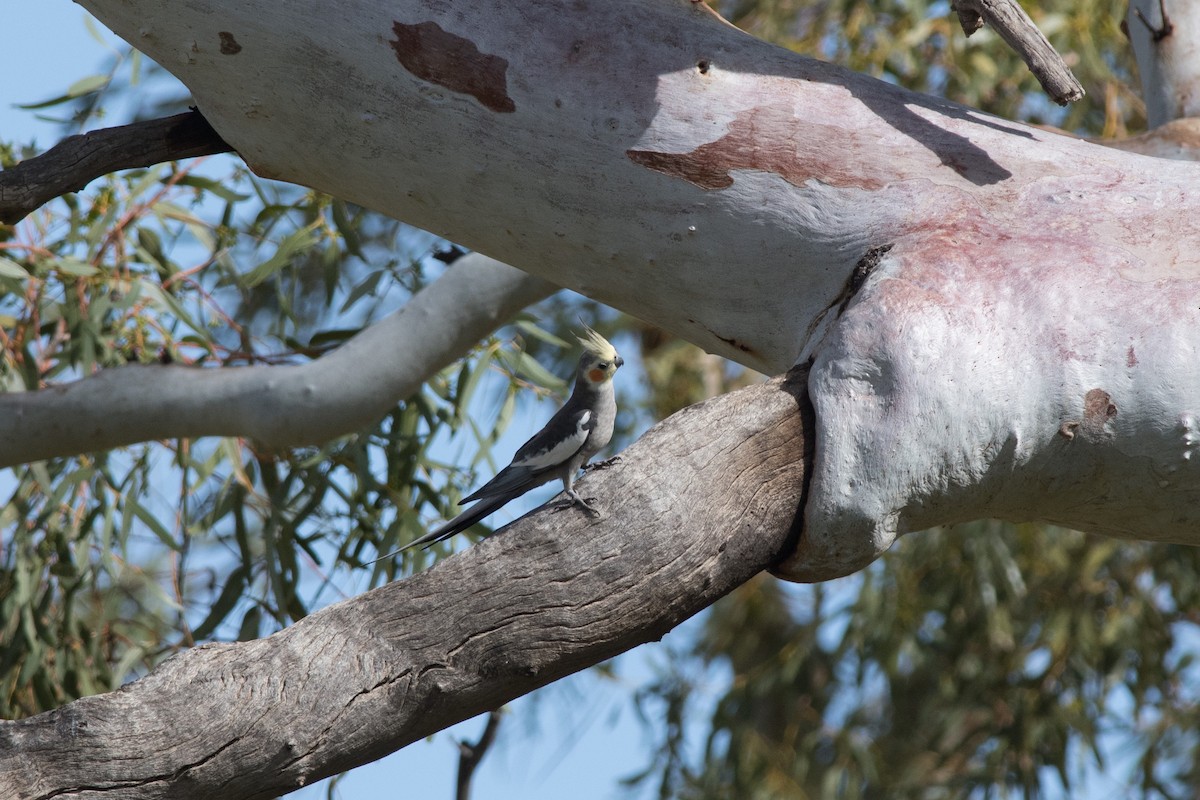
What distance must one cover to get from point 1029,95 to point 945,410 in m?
3.32

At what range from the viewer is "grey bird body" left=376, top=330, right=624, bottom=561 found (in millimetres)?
1873

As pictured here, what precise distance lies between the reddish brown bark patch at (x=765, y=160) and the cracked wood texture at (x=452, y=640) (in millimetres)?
385

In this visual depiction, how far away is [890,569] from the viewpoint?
4359mm

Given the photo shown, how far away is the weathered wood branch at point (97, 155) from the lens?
2002 millimetres

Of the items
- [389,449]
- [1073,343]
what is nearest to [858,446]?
[1073,343]

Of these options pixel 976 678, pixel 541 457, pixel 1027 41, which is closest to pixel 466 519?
pixel 541 457

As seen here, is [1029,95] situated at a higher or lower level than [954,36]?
lower

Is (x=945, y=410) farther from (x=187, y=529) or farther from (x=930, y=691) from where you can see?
(x=930, y=691)

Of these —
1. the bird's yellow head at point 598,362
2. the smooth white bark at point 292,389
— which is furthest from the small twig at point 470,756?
the smooth white bark at point 292,389

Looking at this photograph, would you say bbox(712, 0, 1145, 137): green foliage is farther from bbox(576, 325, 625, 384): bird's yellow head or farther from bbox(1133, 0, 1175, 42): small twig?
bbox(576, 325, 625, 384): bird's yellow head

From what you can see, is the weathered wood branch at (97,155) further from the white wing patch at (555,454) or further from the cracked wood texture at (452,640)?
the cracked wood texture at (452,640)

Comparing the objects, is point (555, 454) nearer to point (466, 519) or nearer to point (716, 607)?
point (466, 519)

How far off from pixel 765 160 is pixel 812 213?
0.10 m

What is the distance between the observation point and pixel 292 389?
8.59 ft
